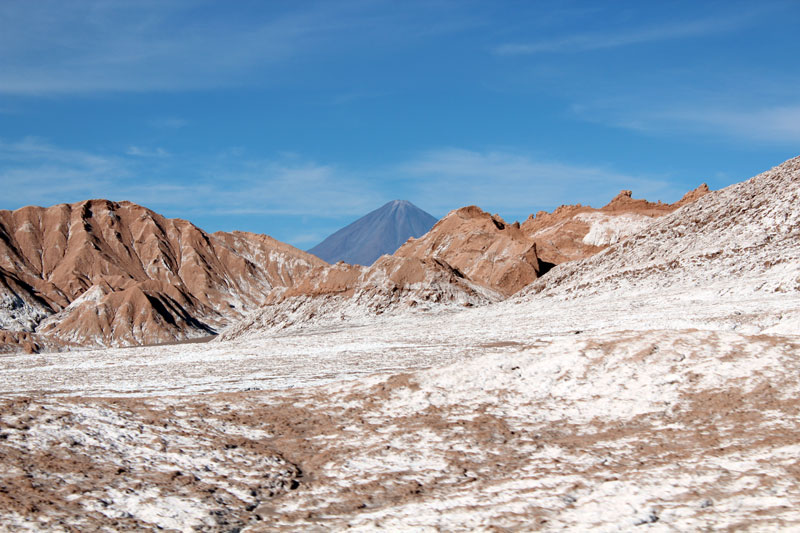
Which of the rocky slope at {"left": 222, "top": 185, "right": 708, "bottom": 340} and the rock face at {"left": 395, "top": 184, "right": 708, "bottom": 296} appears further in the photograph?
the rock face at {"left": 395, "top": 184, "right": 708, "bottom": 296}

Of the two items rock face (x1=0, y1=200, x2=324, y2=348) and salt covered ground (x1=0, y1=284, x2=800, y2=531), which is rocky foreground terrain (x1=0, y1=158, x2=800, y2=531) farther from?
rock face (x1=0, y1=200, x2=324, y2=348)

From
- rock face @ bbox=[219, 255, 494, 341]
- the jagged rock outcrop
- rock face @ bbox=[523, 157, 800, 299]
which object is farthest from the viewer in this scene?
the jagged rock outcrop

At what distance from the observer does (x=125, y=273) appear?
13412 cm

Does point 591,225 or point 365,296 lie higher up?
point 591,225

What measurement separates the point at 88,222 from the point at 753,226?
128776 millimetres

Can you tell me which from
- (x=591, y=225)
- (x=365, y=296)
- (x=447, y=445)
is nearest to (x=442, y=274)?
(x=365, y=296)

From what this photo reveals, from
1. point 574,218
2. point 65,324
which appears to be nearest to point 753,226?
point 574,218

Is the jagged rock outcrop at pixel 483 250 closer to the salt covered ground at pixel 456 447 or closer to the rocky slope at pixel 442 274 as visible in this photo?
the rocky slope at pixel 442 274

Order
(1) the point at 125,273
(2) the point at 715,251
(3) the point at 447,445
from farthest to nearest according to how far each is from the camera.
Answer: (1) the point at 125,273
(2) the point at 715,251
(3) the point at 447,445

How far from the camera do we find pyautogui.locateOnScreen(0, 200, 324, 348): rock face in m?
97.9

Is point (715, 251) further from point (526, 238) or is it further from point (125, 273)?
point (125, 273)

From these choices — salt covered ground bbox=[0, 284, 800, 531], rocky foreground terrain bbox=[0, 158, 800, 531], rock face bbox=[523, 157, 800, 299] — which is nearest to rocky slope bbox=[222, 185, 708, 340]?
rock face bbox=[523, 157, 800, 299]

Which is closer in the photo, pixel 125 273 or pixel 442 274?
pixel 442 274

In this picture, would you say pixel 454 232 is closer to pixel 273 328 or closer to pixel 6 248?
pixel 273 328
